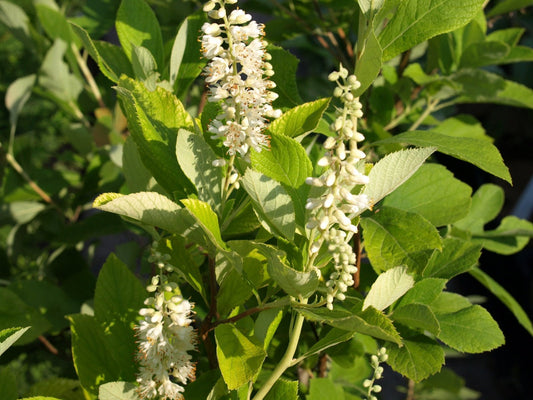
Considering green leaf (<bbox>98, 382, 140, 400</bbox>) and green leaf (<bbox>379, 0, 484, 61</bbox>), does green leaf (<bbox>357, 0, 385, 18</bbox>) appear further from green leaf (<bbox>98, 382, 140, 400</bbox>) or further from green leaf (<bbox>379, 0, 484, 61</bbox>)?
green leaf (<bbox>98, 382, 140, 400</bbox>)

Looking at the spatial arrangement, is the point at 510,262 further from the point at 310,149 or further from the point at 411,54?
the point at 310,149

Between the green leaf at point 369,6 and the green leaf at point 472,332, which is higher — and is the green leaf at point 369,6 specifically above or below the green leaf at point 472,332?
above

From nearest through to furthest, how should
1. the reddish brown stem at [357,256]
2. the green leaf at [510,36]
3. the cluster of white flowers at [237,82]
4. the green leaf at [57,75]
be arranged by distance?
the cluster of white flowers at [237,82] < the reddish brown stem at [357,256] < the green leaf at [510,36] < the green leaf at [57,75]

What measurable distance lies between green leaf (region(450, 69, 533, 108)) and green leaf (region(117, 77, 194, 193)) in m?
0.73

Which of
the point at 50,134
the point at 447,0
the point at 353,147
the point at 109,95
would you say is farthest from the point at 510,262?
the point at 50,134

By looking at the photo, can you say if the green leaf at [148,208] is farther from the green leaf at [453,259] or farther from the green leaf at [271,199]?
the green leaf at [453,259]

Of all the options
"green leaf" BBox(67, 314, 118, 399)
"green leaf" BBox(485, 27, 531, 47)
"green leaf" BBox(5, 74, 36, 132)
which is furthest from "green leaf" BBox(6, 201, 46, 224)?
"green leaf" BBox(485, 27, 531, 47)

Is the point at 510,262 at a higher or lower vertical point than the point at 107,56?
lower

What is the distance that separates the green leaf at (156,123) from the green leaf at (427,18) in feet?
1.15

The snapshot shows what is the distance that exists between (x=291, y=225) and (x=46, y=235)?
1.26 m

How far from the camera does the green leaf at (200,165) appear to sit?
686 millimetres

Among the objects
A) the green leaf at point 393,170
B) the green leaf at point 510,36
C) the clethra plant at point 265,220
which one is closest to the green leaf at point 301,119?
the clethra plant at point 265,220

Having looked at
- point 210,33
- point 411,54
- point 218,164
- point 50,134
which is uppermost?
point 210,33

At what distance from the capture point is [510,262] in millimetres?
3236
